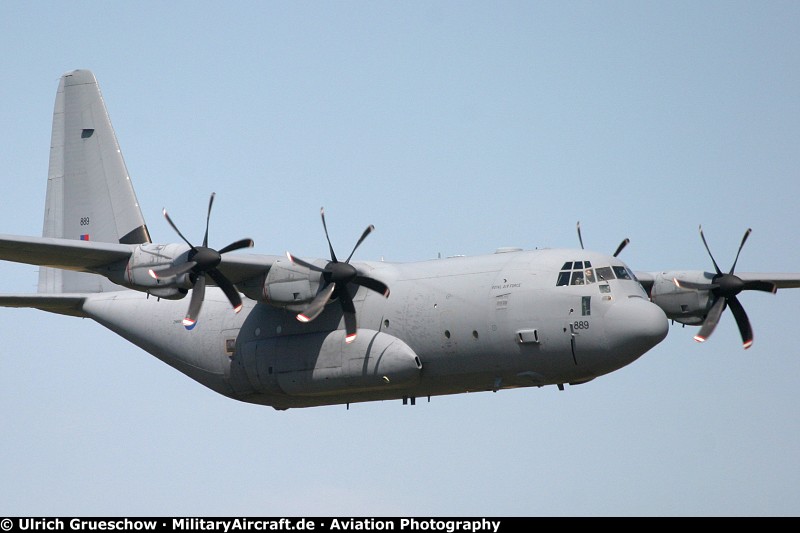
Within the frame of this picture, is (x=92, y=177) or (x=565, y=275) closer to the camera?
(x=565, y=275)

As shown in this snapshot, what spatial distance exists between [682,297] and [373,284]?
840 cm

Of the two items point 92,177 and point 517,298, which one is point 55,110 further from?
point 517,298

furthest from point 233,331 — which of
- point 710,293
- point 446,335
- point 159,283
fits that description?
point 710,293

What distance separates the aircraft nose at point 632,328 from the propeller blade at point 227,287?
8185 mm

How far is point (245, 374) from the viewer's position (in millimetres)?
28312

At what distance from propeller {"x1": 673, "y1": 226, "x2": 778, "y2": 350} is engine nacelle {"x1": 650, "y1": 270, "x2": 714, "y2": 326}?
0.74 feet

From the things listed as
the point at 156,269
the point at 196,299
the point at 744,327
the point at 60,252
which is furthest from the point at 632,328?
the point at 60,252

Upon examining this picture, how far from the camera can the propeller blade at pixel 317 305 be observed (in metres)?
26.1
